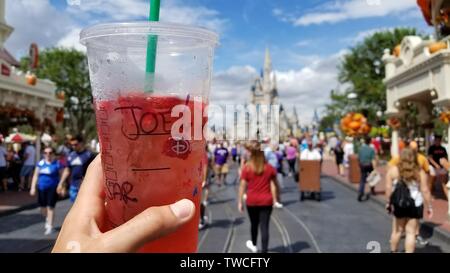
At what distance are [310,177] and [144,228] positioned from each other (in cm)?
965

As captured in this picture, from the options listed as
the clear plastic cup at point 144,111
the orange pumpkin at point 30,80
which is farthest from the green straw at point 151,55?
the orange pumpkin at point 30,80

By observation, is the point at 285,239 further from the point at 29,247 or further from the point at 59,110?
the point at 59,110

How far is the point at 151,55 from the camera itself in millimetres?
1233

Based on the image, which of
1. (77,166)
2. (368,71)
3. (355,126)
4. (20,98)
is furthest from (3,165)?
(368,71)

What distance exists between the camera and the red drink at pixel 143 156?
124cm

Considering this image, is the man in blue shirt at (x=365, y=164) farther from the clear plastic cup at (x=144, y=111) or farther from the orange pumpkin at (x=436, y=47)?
the clear plastic cup at (x=144, y=111)

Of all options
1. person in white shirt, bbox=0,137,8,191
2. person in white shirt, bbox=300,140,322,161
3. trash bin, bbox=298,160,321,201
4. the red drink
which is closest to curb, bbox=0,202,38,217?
person in white shirt, bbox=0,137,8,191

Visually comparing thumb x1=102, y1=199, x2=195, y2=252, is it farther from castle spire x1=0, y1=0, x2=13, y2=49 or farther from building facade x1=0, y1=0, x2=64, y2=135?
castle spire x1=0, y1=0, x2=13, y2=49

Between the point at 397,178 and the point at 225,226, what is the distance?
10.3 ft

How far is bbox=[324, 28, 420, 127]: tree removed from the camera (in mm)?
34438

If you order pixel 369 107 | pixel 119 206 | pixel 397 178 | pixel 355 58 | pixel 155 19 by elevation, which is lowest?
pixel 397 178

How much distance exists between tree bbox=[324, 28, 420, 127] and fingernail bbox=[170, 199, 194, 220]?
34.7 m
